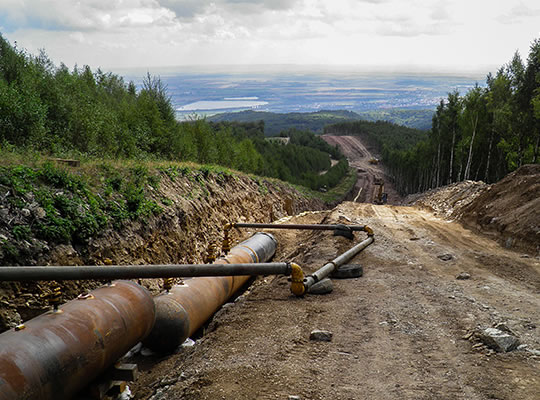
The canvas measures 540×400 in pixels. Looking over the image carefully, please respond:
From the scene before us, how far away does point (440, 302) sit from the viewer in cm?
1062

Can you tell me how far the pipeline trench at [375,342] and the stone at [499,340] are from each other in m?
0.14

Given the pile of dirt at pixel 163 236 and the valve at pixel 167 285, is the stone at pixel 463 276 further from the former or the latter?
the pile of dirt at pixel 163 236

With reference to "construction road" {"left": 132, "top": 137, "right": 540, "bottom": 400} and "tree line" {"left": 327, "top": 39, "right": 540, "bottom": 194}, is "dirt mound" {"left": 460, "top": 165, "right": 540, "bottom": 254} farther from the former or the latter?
"tree line" {"left": 327, "top": 39, "right": 540, "bottom": 194}

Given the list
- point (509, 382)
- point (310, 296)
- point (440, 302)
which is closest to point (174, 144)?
point (310, 296)

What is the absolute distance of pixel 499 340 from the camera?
Answer: 777 cm

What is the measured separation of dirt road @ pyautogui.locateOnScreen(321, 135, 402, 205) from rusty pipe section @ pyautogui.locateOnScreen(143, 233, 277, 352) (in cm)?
5386

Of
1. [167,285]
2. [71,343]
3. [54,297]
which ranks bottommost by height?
[167,285]

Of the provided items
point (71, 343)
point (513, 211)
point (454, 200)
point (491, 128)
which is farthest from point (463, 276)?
point (491, 128)

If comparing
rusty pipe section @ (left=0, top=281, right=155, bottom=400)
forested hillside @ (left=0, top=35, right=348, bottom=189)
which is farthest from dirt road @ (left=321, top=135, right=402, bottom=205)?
rusty pipe section @ (left=0, top=281, right=155, bottom=400)

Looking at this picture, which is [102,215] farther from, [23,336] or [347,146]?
[347,146]

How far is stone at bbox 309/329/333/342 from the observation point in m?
8.74

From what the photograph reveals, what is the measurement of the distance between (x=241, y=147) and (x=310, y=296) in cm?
5481

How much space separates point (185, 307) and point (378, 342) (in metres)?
4.91

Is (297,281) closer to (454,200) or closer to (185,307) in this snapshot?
(185,307)
